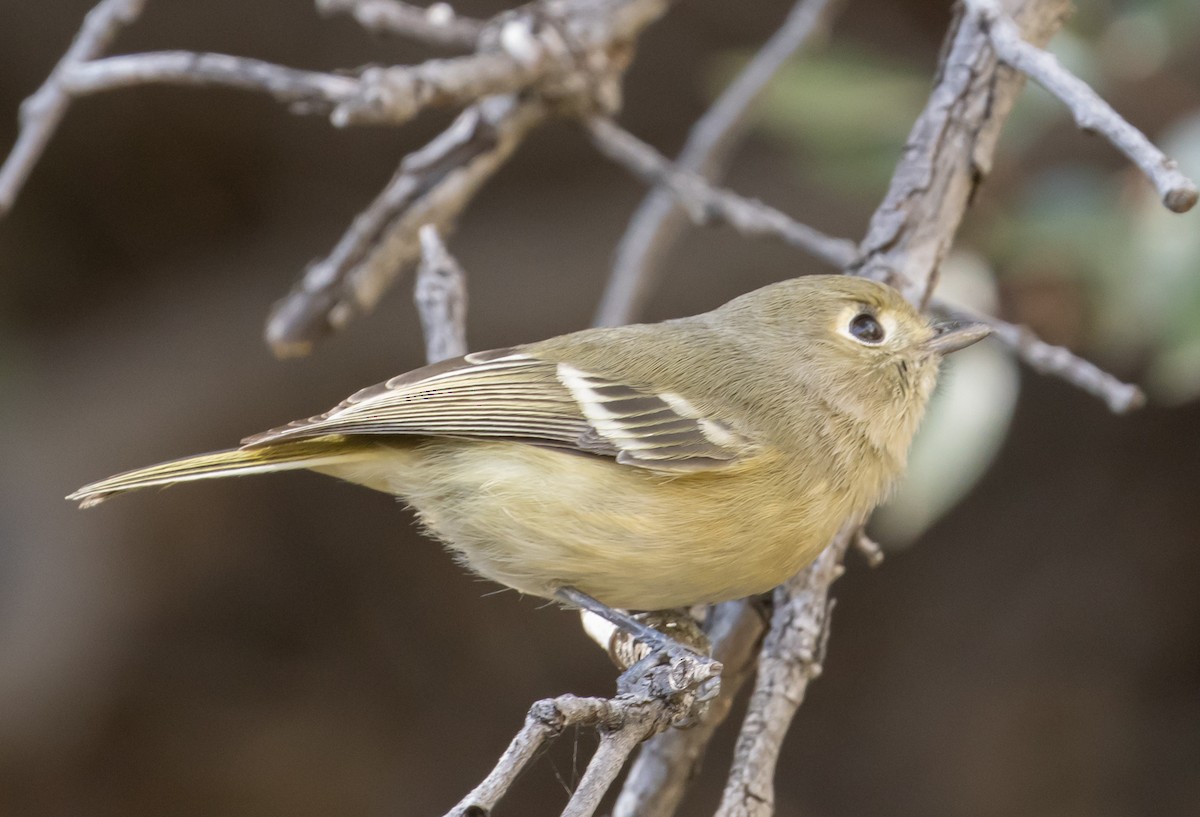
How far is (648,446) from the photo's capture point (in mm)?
2203

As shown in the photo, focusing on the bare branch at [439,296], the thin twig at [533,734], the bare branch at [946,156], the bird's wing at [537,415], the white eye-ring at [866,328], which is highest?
the bare branch at [946,156]

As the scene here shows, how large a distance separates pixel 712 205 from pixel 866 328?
0.54 metres

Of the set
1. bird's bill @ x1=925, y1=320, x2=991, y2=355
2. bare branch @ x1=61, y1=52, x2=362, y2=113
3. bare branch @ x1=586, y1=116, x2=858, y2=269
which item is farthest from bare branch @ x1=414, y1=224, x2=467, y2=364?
bird's bill @ x1=925, y1=320, x2=991, y2=355

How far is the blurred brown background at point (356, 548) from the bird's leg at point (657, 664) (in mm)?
2319

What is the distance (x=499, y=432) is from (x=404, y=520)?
9.29 ft

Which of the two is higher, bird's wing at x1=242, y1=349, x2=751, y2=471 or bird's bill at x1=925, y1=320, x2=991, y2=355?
bird's bill at x1=925, y1=320, x2=991, y2=355

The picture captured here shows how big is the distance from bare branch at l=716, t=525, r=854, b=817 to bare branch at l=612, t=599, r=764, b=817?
84mm

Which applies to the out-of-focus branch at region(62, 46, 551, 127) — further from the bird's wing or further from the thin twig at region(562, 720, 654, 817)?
the thin twig at region(562, 720, 654, 817)

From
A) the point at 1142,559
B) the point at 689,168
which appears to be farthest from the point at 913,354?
the point at 1142,559

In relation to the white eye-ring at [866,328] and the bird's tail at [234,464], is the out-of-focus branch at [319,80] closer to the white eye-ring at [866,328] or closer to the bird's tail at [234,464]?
the bird's tail at [234,464]

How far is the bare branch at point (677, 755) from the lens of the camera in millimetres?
2094

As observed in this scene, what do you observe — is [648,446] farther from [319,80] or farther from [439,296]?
[319,80]

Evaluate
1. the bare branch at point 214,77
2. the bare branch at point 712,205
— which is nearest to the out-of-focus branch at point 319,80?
the bare branch at point 214,77

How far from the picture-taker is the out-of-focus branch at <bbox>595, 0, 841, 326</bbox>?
3035mm
